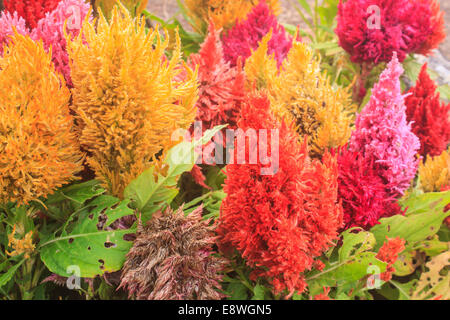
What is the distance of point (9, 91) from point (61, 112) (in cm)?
7

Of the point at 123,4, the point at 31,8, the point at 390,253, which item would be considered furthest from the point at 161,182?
the point at 123,4

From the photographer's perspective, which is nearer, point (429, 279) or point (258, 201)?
point (258, 201)

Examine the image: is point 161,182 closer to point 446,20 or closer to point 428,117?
point 428,117

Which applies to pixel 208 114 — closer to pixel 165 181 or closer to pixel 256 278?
pixel 165 181

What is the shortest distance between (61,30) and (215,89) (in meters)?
0.29

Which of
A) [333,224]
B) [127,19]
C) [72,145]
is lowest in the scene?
[333,224]

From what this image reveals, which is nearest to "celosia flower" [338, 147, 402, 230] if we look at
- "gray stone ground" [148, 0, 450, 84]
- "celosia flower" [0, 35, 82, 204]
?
"celosia flower" [0, 35, 82, 204]

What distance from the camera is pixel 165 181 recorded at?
0.61 m

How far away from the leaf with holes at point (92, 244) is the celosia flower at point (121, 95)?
0.20ft

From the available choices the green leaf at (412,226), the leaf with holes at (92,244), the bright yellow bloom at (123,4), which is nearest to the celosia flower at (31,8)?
the bright yellow bloom at (123,4)

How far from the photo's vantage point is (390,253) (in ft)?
1.93

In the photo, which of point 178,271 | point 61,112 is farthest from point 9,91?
point 178,271

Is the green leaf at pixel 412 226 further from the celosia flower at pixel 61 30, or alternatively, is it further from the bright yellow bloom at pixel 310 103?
the celosia flower at pixel 61 30

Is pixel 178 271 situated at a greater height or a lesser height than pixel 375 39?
lesser
